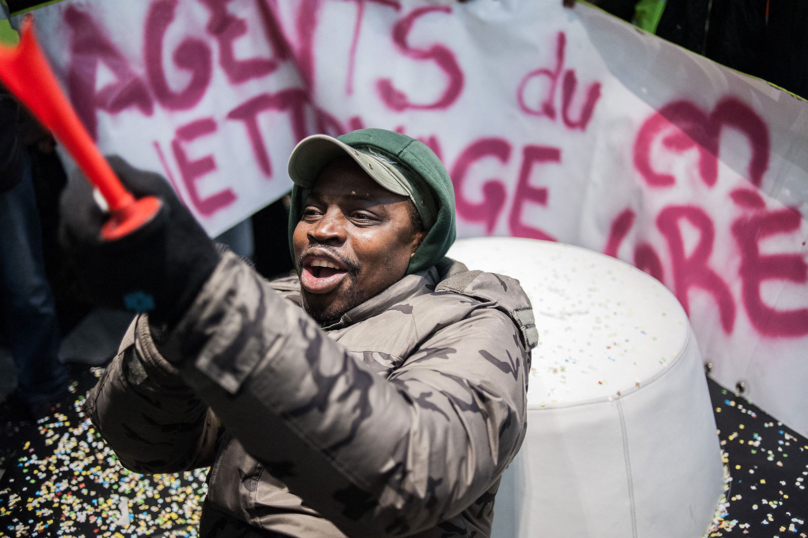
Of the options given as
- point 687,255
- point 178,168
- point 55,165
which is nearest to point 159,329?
point 178,168

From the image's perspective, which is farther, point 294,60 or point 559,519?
point 294,60

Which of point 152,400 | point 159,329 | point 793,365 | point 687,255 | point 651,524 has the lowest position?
point 651,524

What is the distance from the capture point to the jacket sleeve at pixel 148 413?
3.65 ft

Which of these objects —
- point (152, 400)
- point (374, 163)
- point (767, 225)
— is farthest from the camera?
point (767, 225)

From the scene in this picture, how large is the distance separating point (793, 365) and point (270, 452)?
212cm

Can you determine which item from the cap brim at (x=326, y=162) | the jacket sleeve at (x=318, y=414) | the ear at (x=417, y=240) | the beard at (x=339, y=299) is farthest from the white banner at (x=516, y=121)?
the jacket sleeve at (x=318, y=414)

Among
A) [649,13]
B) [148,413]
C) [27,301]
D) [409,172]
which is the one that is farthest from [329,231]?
[649,13]

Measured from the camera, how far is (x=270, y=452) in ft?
2.54

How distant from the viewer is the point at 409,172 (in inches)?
63.3

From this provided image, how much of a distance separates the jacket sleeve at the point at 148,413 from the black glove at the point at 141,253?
0.37 metres

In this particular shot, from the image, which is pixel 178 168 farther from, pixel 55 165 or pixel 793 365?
pixel 793 365

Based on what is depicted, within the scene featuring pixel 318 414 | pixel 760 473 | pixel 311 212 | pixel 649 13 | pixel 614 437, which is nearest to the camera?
pixel 318 414

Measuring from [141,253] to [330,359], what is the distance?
0.26 m

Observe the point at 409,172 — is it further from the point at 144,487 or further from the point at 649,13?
the point at 649,13
